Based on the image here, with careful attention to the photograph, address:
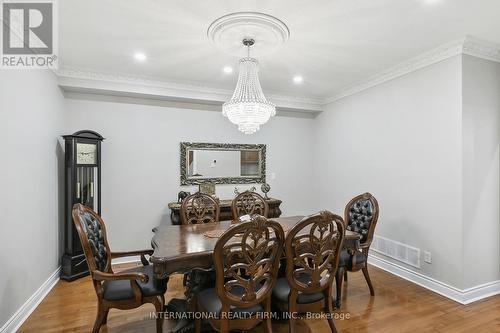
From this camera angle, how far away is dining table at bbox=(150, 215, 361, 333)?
6.25 ft

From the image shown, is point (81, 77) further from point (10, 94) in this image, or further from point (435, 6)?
point (435, 6)

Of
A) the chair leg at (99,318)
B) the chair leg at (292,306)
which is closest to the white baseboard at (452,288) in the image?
the chair leg at (292,306)

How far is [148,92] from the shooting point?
386cm

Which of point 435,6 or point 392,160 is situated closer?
point 435,6

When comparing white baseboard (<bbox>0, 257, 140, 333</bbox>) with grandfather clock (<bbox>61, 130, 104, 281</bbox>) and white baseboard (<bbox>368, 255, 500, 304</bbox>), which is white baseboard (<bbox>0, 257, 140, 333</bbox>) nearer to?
grandfather clock (<bbox>61, 130, 104, 281</bbox>)

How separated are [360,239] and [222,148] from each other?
2.52 metres

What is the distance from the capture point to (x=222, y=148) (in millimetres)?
4551

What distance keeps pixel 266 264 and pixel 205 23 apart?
6.60 feet

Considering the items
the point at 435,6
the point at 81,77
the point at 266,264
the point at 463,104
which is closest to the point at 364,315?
the point at 266,264

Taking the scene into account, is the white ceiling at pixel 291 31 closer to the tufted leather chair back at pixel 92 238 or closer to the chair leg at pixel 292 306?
the tufted leather chair back at pixel 92 238

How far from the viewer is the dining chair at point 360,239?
8.53 ft

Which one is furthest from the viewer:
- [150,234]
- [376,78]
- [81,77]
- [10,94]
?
[150,234]

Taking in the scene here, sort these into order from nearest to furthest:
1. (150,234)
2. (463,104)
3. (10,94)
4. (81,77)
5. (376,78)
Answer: (10,94) < (463,104) < (81,77) < (376,78) < (150,234)

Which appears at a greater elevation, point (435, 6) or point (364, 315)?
point (435, 6)
